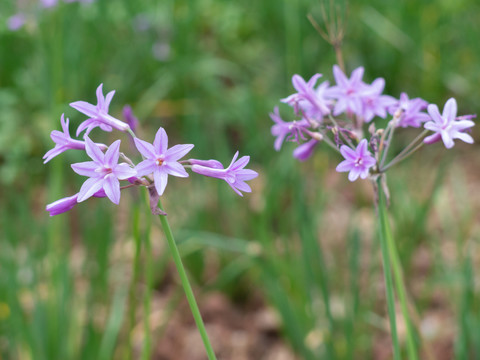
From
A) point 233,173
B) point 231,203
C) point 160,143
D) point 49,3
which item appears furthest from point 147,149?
point 49,3

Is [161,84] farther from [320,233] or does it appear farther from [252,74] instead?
[320,233]

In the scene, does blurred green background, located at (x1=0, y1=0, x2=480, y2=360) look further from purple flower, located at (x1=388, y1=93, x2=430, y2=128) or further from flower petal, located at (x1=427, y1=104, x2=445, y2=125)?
flower petal, located at (x1=427, y1=104, x2=445, y2=125)

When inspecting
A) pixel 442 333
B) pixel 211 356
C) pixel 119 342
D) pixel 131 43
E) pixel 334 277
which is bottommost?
pixel 211 356

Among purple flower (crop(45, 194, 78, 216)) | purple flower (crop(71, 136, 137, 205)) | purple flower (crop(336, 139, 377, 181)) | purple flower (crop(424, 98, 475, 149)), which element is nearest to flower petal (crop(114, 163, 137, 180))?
purple flower (crop(71, 136, 137, 205))

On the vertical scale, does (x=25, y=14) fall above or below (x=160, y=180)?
above

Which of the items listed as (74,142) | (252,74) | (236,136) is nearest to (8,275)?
(74,142)

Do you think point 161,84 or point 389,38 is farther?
point 389,38

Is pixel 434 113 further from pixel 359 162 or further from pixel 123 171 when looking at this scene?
pixel 123 171
